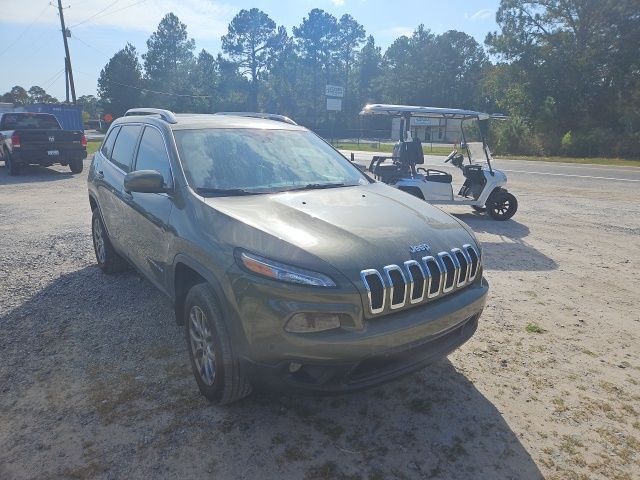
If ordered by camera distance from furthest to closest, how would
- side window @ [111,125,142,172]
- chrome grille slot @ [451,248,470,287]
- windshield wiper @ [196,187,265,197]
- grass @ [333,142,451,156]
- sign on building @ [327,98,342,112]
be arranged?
sign on building @ [327,98,342,112] < grass @ [333,142,451,156] < side window @ [111,125,142,172] < windshield wiper @ [196,187,265,197] < chrome grille slot @ [451,248,470,287]

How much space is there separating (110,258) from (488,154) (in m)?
6.98

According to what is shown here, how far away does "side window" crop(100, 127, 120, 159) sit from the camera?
5.13m

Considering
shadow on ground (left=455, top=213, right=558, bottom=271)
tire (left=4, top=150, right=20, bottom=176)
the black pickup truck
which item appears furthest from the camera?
tire (left=4, top=150, right=20, bottom=176)

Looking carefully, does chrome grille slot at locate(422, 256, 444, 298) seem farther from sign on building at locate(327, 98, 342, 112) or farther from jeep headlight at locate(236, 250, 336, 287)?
sign on building at locate(327, 98, 342, 112)

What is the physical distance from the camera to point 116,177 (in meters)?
4.64

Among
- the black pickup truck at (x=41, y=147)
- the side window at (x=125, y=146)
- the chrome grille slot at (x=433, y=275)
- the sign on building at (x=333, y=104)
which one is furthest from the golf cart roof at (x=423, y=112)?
the sign on building at (x=333, y=104)

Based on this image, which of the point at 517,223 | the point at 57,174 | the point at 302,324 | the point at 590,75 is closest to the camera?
the point at 302,324

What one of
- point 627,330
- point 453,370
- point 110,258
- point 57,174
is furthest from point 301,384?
point 57,174

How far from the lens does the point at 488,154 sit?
9094 millimetres

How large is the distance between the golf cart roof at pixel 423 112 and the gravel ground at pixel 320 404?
411 cm

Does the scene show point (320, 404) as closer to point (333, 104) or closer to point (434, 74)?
point (333, 104)

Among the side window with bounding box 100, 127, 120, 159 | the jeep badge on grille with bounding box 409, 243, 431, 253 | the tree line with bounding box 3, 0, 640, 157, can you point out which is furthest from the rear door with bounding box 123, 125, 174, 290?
the tree line with bounding box 3, 0, 640, 157

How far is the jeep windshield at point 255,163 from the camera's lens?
11.1ft

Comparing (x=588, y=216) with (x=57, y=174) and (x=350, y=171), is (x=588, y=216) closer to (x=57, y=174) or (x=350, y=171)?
(x=350, y=171)
